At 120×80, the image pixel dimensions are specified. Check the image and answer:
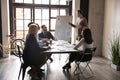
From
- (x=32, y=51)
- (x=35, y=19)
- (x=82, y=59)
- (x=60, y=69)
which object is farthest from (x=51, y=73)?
(x=35, y=19)

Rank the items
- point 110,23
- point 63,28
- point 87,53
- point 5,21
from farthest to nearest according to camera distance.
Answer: point 63,28 → point 5,21 → point 110,23 → point 87,53

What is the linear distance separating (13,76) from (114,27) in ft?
11.9

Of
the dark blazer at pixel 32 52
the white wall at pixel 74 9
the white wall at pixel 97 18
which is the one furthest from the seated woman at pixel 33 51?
the white wall at pixel 97 18

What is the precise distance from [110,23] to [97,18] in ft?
2.38

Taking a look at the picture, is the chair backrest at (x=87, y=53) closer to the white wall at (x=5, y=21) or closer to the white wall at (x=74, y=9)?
the white wall at (x=74, y=9)

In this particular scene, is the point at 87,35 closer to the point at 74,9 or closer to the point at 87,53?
the point at 87,53

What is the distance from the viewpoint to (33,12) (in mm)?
7391

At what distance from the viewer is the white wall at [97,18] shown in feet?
23.4

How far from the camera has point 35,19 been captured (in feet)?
24.5

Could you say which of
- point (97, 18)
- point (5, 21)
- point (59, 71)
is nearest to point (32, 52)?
point (59, 71)

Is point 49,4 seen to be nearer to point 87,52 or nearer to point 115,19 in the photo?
point 115,19

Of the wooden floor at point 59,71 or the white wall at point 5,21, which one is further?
the white wall at point 5,21

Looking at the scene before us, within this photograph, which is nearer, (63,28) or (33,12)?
(63,28)

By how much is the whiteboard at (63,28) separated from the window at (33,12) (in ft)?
1.98
